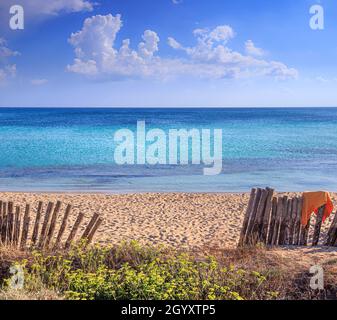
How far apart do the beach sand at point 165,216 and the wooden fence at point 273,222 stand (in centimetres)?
104

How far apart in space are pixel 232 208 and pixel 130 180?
845 centimetres

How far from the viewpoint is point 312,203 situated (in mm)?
8547

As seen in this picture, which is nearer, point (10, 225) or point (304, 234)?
point (10, 225)

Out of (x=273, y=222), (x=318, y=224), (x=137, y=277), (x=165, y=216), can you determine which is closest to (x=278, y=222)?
(x=273, y=222)

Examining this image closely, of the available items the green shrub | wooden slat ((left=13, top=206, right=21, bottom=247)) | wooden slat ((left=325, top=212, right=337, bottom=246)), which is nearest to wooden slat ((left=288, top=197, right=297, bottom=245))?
wooden slat ((left=325, top=212, right=337, bottom=246))

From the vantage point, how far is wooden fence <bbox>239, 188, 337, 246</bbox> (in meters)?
8.17

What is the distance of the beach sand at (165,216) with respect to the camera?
A: 35.6 ft

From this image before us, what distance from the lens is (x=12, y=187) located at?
21.3m

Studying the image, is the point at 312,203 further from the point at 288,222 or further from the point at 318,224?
the point at 288,222

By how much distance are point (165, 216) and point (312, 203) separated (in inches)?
235

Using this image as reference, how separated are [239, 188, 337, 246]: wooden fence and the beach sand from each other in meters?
1.04

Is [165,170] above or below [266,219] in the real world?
below

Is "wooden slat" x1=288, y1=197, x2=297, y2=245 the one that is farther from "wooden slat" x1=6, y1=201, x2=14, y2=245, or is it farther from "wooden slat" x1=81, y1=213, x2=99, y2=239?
"wooden slat" x1=6, y1=201, x2=14, y2=245

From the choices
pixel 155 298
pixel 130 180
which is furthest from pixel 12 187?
pixel 155 298
